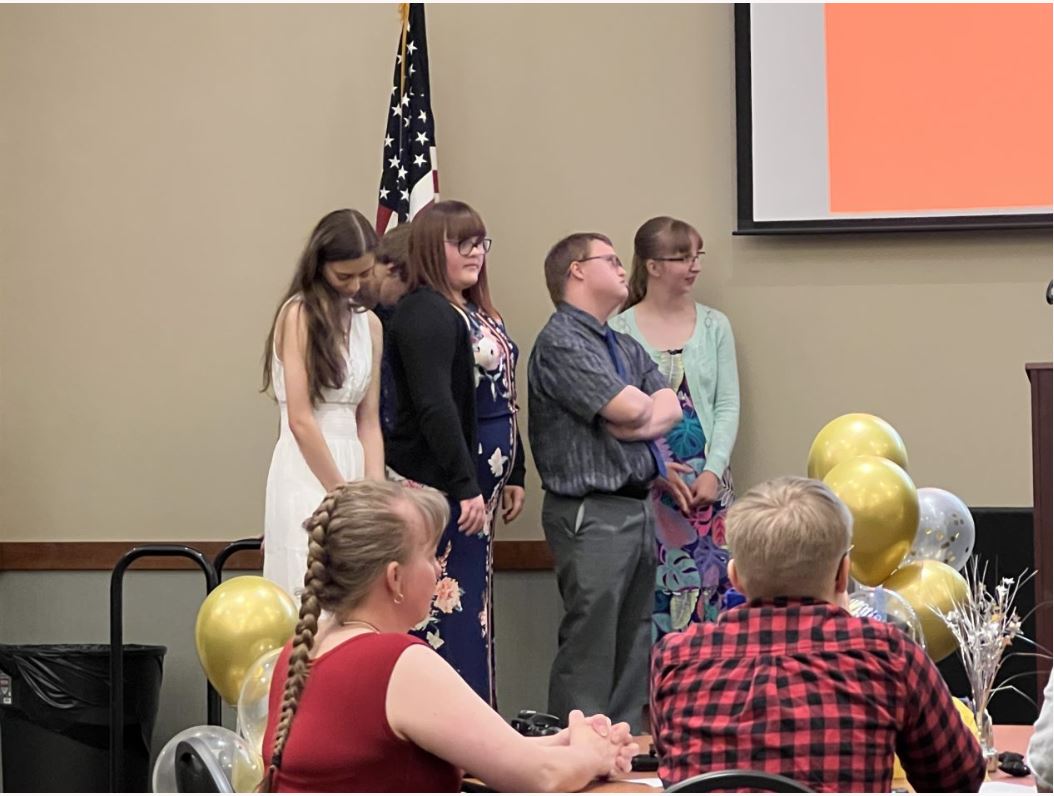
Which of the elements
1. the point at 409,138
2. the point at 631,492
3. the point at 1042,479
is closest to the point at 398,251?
the point at 409,138

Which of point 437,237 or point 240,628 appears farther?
point 437,237

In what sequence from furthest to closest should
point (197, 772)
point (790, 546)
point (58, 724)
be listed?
1. point (58, 724)
2. point (197, 772)
3. point (790, 546)

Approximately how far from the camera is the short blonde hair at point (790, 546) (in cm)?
183

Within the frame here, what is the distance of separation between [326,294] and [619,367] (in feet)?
3.13

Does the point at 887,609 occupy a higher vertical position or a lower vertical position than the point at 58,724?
higher

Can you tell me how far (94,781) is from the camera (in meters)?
4.35

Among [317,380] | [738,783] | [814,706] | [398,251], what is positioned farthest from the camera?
[398,251]

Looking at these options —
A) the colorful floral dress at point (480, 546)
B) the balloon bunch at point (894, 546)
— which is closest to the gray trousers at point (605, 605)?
the colorful floral dress at point (480, 546)

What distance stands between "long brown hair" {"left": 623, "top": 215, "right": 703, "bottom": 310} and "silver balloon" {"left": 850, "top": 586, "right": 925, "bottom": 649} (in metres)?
2.25

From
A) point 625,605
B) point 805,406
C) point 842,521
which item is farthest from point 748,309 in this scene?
point 842,521

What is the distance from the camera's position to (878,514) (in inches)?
113

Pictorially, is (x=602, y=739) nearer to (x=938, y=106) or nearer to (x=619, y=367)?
(x=619, y=367)

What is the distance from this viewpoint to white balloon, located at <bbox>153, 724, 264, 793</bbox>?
2146 millimetres

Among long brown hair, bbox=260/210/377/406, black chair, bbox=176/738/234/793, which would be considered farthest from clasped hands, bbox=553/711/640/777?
long brown hair, bbox=260/210/377/406
